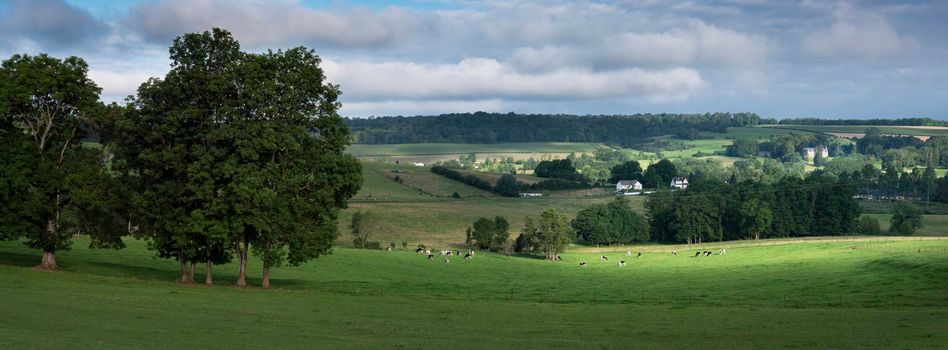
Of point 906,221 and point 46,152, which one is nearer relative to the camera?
point 46,152

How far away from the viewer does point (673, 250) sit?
13512 centimetres

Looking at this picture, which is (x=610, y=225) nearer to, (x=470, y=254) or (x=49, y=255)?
(x=470, y=254)

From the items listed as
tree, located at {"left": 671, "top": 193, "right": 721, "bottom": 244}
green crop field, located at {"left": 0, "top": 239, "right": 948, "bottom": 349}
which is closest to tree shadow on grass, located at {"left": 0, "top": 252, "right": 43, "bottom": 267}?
green crop field, located at {"left": 0, "top": 239, "right": 948, "bottom": 349}

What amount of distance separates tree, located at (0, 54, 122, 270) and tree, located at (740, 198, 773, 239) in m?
113

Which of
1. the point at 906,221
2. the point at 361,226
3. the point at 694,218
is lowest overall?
the point at 361,226

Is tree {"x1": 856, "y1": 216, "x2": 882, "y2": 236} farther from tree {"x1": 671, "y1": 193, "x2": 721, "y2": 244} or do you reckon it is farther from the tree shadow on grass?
the tree shadow on grass

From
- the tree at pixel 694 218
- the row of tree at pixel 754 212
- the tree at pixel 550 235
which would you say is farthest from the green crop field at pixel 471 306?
the row of tree at pixel 754 212

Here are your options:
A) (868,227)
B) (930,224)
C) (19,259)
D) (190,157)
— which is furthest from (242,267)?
(930,224)

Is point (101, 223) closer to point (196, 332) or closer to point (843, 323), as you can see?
point (196, 332)

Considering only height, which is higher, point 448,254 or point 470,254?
point 470,254

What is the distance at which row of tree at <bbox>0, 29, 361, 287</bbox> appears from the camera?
55.2 m

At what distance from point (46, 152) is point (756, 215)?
11777 centimetres

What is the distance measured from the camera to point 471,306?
5281 centimetres

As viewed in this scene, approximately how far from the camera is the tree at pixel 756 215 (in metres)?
150
